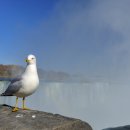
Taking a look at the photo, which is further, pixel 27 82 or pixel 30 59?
pixel 30 59

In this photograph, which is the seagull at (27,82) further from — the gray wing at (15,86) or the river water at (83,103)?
the river water at (83,103)

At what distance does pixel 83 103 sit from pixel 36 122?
2318 inches

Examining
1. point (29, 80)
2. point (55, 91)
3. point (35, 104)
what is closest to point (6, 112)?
point (29, 80)

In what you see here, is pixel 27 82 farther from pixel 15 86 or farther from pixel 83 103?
pixel 83 103

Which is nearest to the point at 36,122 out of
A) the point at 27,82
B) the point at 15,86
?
the point at 27,82

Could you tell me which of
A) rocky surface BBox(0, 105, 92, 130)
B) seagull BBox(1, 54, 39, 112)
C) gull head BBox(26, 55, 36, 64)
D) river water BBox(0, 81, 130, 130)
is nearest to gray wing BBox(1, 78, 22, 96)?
seagull BBox(1, 54, 39, 112)

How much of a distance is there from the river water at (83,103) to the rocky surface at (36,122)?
44.9 meters

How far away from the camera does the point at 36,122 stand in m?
6.97

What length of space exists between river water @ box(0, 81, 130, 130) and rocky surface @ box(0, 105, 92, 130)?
44895 mm

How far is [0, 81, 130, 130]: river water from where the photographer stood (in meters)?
Result: 56.9

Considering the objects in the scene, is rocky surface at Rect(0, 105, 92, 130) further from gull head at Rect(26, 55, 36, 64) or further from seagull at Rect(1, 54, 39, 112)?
gull head at Rect(26, 55, 36, 64)

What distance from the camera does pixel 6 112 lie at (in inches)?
313

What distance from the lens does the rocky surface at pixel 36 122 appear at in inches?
266

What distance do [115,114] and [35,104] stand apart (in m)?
17.0
